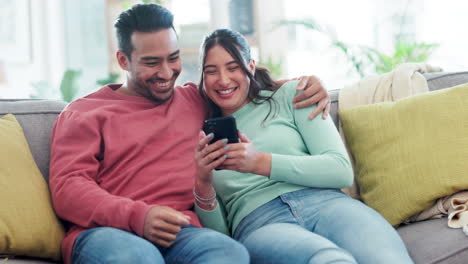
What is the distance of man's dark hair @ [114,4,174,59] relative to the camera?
5.20ft

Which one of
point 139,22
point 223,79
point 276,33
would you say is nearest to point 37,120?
point 139,22

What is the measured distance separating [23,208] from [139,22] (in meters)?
0.59

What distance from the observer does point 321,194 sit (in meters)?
1.47

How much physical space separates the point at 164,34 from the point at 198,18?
2316 millimetres

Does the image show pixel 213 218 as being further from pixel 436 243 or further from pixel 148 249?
pixel 436 243

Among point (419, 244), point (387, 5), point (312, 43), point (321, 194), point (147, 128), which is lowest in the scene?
point (419, 244)

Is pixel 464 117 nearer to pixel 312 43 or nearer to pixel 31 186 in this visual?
pixel 31 186

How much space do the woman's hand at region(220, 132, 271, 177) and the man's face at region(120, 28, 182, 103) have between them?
0.32m

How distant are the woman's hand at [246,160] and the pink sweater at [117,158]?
0.19 m

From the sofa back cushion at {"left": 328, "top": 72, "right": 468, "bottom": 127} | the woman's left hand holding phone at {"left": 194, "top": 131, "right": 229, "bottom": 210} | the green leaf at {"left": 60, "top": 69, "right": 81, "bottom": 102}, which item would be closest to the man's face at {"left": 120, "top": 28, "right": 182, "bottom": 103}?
the woman's left hand holding phone at {"left": 194, "top": 131, "right": 229, "bottom": 210}

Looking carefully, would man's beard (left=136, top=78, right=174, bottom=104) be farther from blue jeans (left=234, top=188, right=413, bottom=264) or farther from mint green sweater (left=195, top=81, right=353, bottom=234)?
blue jeans (left=234, top=188, right=413, bottom=264)

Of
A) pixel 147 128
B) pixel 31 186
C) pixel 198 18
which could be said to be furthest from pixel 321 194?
pixel 198 18

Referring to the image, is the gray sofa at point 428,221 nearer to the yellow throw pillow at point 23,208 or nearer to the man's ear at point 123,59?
the yellow throw pillow at point 23,208

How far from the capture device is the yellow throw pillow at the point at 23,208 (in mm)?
1336
